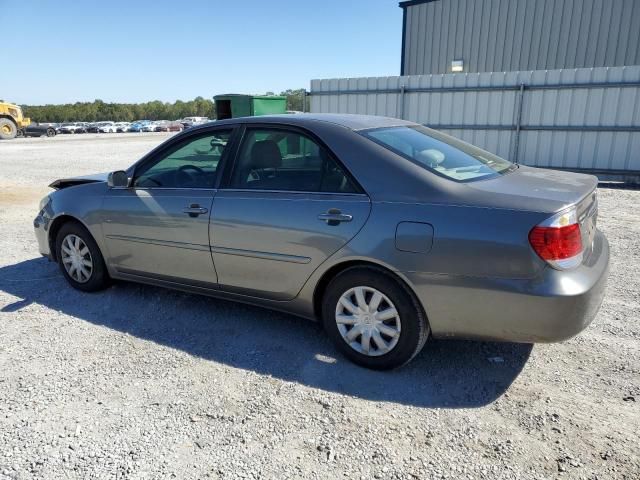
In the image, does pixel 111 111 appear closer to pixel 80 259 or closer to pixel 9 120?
pixel 9 120

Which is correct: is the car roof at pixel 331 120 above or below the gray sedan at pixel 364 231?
above

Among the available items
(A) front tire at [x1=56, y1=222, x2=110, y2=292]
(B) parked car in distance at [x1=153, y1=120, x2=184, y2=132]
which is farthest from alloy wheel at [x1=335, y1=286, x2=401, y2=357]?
(B) parked car in distance at [x1=153, y1=120, x2=184, y2=132]

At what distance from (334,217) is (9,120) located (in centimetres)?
3893

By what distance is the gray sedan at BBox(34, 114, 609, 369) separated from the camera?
2.73m

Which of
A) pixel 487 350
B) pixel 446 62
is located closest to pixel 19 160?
pixel 446 62

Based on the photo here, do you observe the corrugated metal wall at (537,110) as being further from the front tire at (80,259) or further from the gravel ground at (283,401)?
the front tire at (80,259)

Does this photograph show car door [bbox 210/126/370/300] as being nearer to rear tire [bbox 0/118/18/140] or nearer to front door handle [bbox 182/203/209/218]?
front door handle [bbox 182/203/209/218]

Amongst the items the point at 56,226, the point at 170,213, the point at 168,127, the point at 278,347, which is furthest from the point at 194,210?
the point at 168,127

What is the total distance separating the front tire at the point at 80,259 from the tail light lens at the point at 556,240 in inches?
141

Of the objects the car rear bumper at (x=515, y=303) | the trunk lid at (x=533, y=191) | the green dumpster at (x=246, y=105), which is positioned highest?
the green dumpster at (x=246, y=105)

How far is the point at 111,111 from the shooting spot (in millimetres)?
96625

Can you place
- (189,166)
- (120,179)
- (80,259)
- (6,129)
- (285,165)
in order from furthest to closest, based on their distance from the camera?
(6,129), (80,259), (120,179), (189,166), (285,165)

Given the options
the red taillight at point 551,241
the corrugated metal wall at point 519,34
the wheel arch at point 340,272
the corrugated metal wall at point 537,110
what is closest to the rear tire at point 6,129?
the corrugated metal wall at point 519,34

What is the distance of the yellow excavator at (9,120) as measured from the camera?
34.3 meters
